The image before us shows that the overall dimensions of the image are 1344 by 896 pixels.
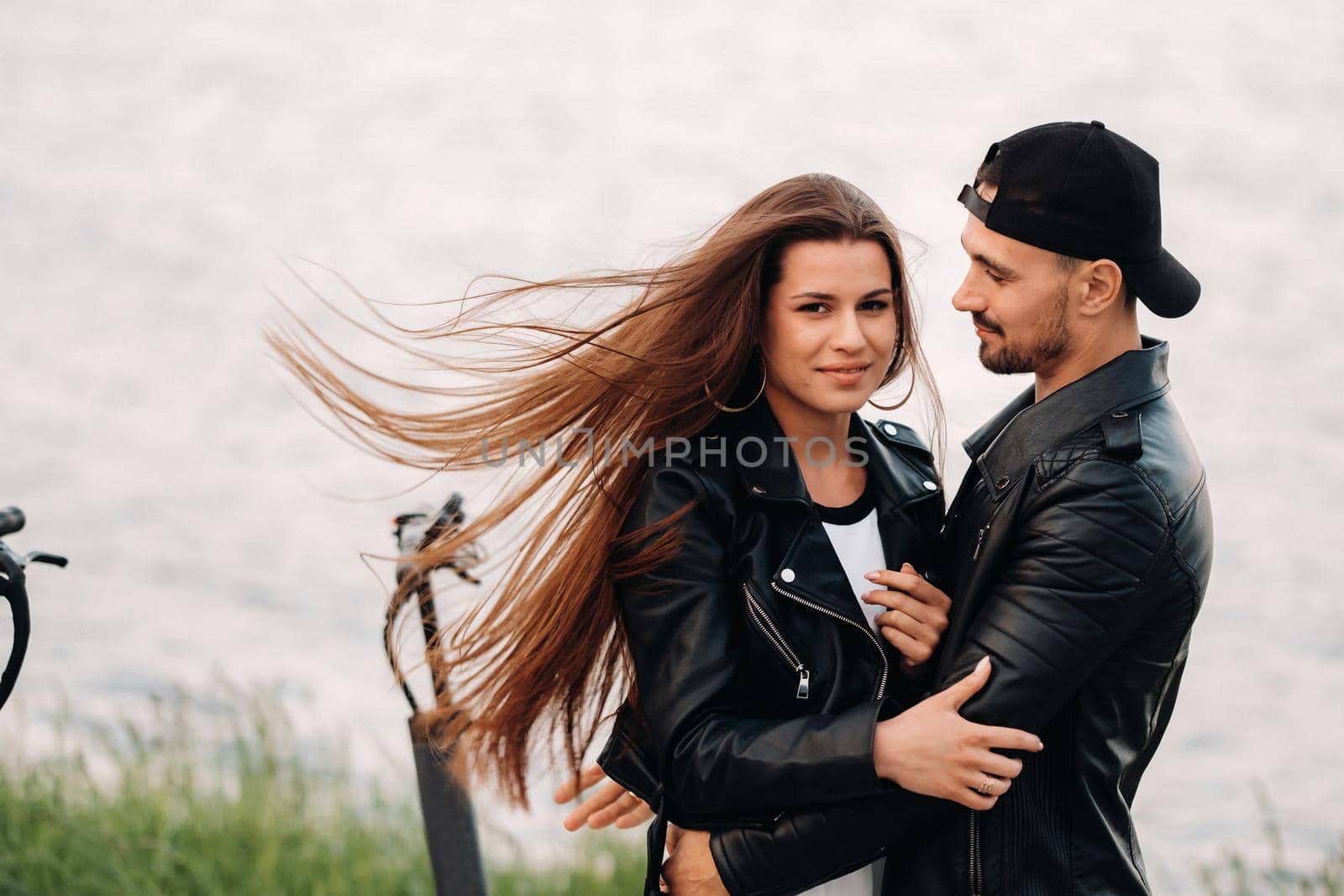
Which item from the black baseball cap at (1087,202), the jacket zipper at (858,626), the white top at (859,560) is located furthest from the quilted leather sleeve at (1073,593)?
the black baseball cap at (1087,202)

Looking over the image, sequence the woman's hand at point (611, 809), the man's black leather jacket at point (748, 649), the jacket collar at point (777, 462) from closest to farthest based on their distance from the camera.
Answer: the man's black leather jacket at point (748, 649) < the jacket collar at point (777, 462) < the woman's hand at point (611, 809)

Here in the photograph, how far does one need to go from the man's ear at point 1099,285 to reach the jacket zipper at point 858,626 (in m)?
0.77

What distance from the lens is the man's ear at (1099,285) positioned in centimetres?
288

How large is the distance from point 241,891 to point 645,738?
2185 millimetres

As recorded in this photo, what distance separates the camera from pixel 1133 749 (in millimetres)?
2859

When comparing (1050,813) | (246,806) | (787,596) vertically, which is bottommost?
(1050,813)

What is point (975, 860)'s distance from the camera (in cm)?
279

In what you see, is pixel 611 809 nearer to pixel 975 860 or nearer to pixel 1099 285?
pixel 975 860

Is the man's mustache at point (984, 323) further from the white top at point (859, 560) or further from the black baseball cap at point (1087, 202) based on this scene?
the white top at point (859, 560)

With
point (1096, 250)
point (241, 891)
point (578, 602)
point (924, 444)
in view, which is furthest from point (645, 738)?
point (241, 891)

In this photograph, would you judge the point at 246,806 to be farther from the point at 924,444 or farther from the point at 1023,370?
the point at 1023,370

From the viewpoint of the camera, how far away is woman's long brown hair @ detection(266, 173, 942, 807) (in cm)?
309

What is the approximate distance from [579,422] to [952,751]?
1.12m

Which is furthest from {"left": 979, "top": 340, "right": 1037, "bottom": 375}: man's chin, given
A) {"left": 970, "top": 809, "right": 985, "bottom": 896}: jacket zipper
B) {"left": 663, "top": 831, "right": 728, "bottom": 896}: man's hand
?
{"left": 663, "top": 831, "right": 728, "bottom": 896}: man's hand
